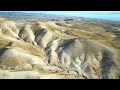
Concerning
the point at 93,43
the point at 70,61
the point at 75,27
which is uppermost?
the point at 75,27

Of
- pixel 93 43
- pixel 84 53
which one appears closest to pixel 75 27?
pixel 93 43

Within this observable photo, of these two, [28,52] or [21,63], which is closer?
[21,63]
